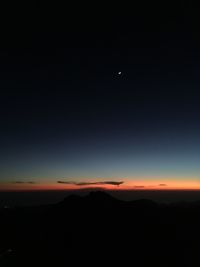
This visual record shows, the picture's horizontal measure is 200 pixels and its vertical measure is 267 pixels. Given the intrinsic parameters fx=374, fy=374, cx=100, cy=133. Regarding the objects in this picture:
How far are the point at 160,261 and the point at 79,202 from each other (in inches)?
2392

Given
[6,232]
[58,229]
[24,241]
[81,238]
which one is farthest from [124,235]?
[6,232]

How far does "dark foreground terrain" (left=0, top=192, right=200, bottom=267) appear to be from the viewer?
92.4 meters

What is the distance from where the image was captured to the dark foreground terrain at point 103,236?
303 ft

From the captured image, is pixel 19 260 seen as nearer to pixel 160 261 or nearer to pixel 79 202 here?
pixel 160 261

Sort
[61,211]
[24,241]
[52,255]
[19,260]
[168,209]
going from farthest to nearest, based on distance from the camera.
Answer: [168,209] < [61,211] < [24,241] < [52,255] < [19,260]

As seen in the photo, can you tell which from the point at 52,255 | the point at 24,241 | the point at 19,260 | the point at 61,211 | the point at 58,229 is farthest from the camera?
the point at 61,211

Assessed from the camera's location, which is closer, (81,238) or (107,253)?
(107,253)

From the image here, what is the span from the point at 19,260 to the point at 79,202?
59.9m

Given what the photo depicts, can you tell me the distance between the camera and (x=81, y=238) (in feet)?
358

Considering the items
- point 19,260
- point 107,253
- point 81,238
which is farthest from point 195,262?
point 19,260

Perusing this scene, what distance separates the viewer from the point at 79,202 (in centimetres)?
14588

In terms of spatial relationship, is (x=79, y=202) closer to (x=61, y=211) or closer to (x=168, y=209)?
(x=61, y=211)

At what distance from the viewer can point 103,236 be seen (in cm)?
11094

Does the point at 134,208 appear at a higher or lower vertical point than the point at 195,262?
higher
